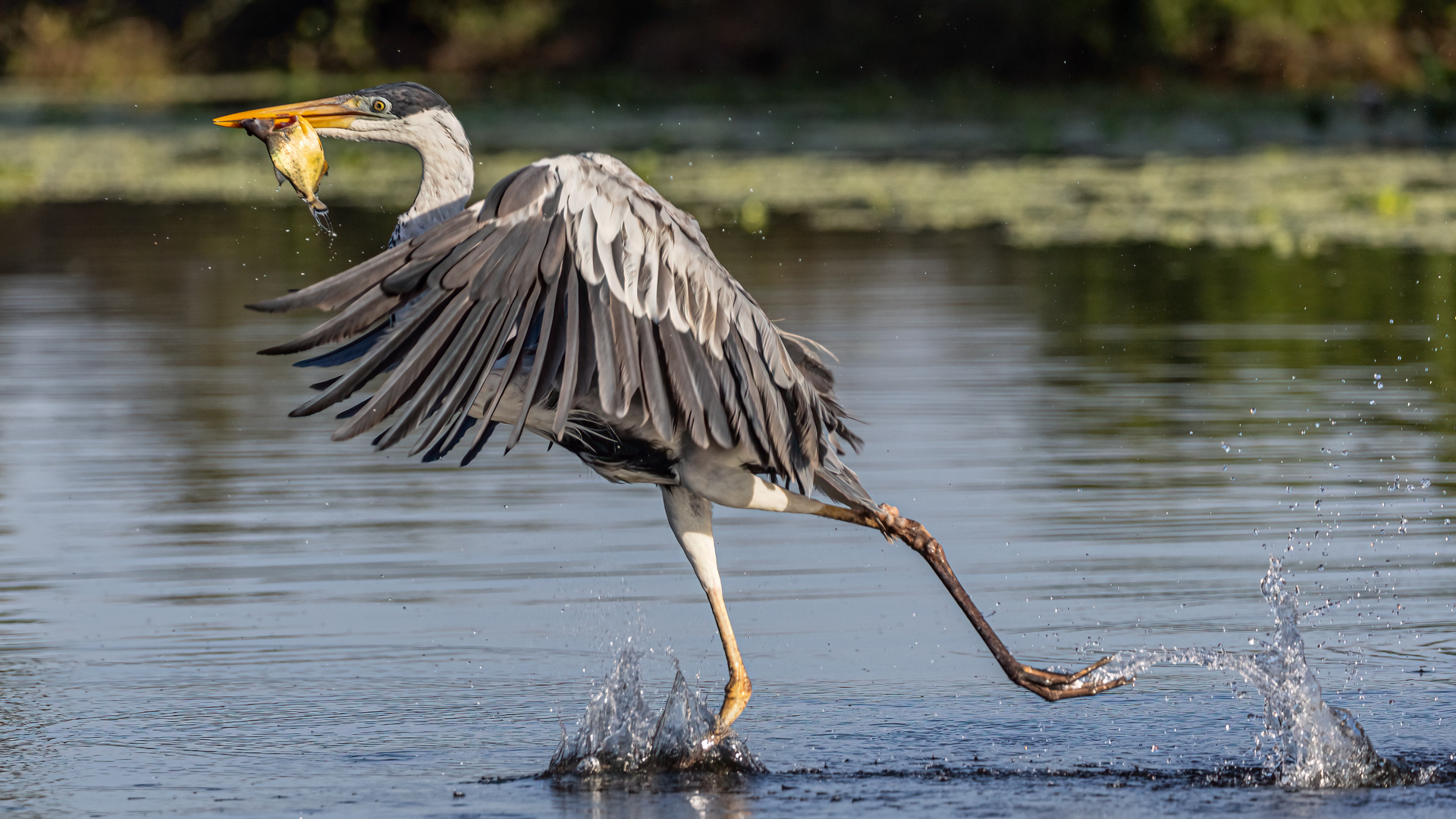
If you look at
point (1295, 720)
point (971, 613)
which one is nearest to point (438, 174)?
point (971, 613)

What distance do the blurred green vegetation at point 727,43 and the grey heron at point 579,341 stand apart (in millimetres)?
22272

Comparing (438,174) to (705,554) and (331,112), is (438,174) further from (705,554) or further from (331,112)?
(705,554)

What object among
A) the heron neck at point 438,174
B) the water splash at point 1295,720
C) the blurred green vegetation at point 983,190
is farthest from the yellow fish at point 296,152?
the blurred green vegetation at point 983,190

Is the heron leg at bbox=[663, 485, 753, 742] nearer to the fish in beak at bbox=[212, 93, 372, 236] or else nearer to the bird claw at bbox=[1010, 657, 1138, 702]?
the bird claw at bbox=[1010, 657, 1138, 702]

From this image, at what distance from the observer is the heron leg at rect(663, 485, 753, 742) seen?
17.2 feet

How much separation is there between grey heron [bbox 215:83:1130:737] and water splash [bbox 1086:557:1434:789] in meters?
0.28

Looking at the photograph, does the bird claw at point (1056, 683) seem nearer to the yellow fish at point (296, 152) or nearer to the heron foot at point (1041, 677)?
the heron foot at point (1041, 677)

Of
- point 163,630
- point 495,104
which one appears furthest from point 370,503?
point 495,104

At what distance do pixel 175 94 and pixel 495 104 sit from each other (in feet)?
29.2

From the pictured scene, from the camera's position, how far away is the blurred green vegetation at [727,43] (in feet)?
106

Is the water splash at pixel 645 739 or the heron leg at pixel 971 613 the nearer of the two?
the water splash at pixel 645 739

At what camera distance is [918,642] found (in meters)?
5.97

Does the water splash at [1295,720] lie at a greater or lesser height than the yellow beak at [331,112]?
lesser

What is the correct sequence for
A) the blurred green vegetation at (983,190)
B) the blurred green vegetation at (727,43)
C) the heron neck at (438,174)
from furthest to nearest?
the blurred green vegetation at (727,43)
the blurred green vegetation at (983,190)
the heron neck at (438,174)
